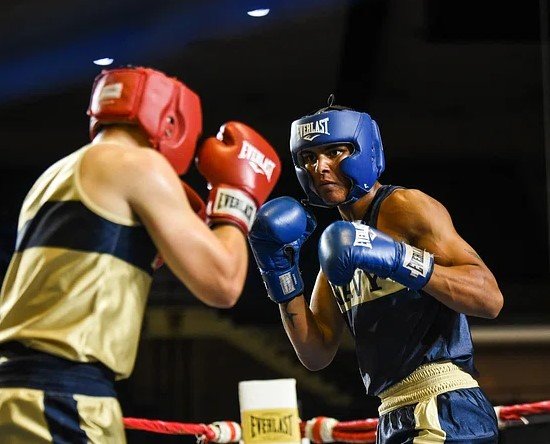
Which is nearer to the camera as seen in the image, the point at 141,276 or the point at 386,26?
the point at 141,276

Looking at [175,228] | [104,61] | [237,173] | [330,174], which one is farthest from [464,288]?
[104,61]

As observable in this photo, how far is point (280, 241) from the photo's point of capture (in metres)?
2.29

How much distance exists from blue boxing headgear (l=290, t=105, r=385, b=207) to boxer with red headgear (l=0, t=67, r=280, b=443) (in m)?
0.68

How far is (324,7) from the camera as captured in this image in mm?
6574

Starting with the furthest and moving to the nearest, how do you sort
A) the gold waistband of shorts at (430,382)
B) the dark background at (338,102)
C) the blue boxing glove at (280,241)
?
the dark background at (338,102) < the blue boxing glove at (280,241) < the gold waistband of shorts at (430,382)

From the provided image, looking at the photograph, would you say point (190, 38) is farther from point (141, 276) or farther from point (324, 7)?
point (141, 276)

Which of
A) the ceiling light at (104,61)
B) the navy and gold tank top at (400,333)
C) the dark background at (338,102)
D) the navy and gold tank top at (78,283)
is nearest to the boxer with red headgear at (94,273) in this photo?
the navy and gold tank top at (78,283)

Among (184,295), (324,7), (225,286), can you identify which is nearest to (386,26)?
(324,7)

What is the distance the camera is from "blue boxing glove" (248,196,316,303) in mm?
2285

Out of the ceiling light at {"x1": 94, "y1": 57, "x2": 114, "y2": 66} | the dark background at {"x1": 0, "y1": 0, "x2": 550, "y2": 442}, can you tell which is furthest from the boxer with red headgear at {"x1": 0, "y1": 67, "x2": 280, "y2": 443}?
the ceiling light at {"x1": 94, "y1": 57, "x2": 114, "y2": 66}

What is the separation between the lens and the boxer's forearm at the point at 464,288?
81.2 inches

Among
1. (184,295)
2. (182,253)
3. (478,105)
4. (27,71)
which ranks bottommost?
(184,295)

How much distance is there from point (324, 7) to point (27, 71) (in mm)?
2278

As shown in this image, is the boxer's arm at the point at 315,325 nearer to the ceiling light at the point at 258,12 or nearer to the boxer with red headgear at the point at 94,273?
the boxer with red headgear at the point at 94,273
